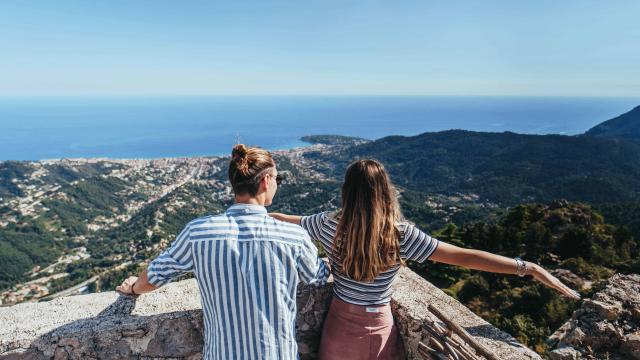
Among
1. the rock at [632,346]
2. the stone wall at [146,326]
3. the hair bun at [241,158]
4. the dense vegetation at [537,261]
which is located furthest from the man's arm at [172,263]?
the dense vegetation at [537,261]

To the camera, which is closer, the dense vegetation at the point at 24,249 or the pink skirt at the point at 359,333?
the pink skirt at the point at 359,333

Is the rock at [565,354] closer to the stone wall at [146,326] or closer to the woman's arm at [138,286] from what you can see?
the stone wall at [146,326]

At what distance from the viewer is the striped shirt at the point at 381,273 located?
1888 mm

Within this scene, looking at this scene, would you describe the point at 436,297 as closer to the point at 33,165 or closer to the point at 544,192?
the point at 544,192

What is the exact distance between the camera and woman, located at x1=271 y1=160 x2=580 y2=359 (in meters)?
1.82

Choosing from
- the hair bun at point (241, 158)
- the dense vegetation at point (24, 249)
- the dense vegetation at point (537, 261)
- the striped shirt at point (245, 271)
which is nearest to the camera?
the striped shirt at point (245, 271)

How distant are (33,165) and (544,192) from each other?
14063cm

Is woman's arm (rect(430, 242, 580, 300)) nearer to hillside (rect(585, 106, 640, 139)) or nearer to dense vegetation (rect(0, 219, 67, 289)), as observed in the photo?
dense vegetation (rect(0, 219, 67, 289))

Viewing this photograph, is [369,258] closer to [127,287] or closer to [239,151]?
[239,151]

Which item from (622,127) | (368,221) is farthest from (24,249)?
(622,127)

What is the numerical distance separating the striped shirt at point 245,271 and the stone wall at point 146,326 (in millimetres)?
622

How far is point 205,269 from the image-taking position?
1.47 m

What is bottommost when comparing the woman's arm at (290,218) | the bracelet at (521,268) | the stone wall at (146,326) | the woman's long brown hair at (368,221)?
the stone wall at (146,326)

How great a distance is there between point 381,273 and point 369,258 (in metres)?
0.20
